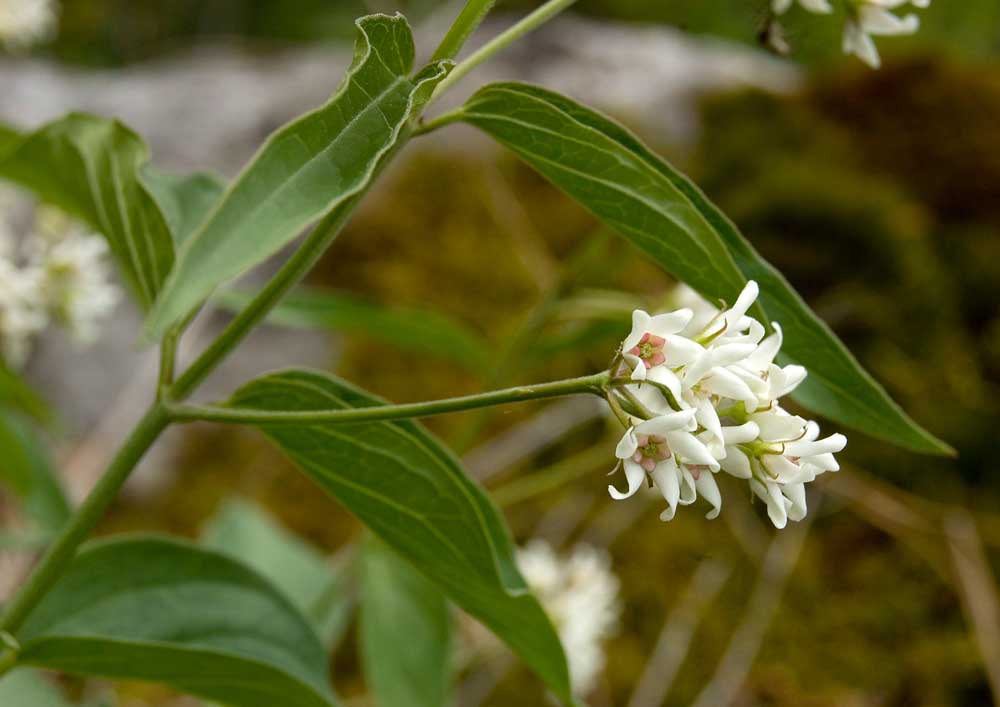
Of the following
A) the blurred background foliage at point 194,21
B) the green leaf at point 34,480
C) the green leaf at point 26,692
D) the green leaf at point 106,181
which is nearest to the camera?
the green leaf at point 106,181

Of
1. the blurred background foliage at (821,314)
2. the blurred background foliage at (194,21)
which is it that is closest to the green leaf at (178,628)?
the blurred background foliage at (821,314)

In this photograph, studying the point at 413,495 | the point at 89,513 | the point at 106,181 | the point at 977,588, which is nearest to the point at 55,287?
the point at 106,181

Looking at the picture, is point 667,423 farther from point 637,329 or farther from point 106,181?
point 106,181

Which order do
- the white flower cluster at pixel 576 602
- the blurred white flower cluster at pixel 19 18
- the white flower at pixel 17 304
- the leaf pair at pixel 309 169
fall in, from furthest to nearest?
the blurred white flower cluster at pixel 19 18 < the white flower cluster at pixel 576 602 < the white flower at pixel 17 304 < the leaf pair at pixel 309 169

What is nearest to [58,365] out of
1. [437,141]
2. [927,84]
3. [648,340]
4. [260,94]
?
[260,94]

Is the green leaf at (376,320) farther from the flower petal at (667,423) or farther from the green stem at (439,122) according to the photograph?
the flower petal at (667,423)
